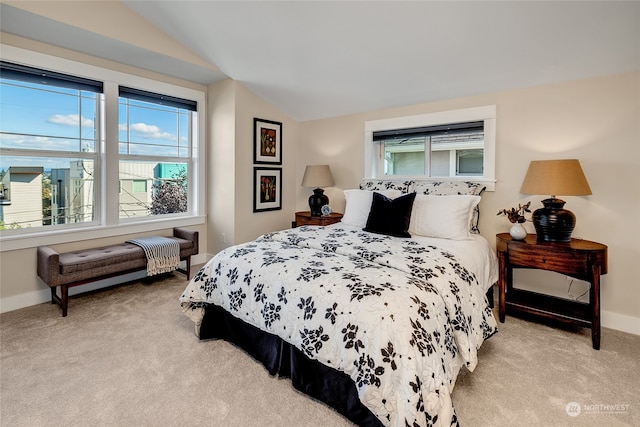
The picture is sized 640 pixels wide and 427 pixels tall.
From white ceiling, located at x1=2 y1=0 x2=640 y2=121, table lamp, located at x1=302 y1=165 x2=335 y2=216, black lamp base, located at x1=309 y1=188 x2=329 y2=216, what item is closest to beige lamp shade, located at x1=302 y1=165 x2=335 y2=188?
table lamp, located at x1=302 y1=165 x2=335 y2=216

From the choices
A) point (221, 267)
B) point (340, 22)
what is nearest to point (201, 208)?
point (221, 267)

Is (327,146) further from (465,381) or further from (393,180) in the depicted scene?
(465,381)

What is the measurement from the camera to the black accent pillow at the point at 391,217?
2.91m

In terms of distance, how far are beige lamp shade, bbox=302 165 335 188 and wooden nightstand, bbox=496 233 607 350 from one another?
216 cm

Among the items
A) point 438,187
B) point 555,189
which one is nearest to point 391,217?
point 438,187

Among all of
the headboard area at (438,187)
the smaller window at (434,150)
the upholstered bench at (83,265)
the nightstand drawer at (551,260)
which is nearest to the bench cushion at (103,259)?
the upholstered bench at (83,265)

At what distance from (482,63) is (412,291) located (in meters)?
2.27

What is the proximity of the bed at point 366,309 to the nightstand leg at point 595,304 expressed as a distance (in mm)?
683

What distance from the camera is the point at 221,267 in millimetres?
2316

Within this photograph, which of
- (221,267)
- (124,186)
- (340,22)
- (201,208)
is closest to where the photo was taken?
(221,267)

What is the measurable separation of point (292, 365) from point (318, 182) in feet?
8.87

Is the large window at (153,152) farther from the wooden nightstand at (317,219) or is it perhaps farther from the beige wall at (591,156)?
the beige wall at (591,156)

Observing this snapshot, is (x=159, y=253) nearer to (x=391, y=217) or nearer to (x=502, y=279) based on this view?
(x=391, y=217)

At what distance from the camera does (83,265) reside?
2.84 metres
